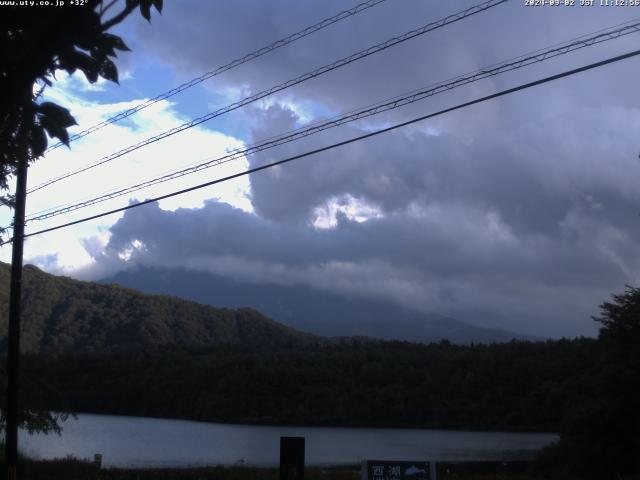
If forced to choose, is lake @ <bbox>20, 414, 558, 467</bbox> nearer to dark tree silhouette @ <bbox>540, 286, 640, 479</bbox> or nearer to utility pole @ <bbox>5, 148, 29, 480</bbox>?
dark tree silhouette @ <bbox>540, 286, 640, 479</bbox>

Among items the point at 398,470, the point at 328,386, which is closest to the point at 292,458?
the point at 398,470

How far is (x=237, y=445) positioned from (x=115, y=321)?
2913 inches

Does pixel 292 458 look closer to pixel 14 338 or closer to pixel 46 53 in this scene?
pixel 46 53

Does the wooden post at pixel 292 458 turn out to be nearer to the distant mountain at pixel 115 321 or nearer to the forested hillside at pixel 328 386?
the forested hillside at pixel 328 386

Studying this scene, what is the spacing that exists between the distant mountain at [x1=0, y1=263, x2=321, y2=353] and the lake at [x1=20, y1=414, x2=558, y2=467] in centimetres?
2933

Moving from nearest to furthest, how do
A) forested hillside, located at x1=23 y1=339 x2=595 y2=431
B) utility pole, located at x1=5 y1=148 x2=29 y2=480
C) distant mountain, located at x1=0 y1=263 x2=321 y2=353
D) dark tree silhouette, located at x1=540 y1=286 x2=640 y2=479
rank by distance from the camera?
utility pole, located at x1=5 y1=148 x2=29 y2=480 → dark tree silhouette, located at x1=540 y1=286 x2=640 y2=479 → forested hillside, located at x1=23 y1=339 x2=595 y2=431 → distant mountain, located at x1=0 y1=263 x2=321 y2=353

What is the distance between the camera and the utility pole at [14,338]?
1725 centimetres

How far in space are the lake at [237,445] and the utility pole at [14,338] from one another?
1897cm

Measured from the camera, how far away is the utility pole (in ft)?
56.6

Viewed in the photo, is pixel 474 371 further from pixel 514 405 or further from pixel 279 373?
pixel 279 373

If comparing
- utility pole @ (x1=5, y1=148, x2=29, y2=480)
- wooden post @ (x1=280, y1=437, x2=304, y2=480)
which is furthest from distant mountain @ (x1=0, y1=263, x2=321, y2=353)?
wooden post @ (x1=280, y1=437, x2=304, y2=480)

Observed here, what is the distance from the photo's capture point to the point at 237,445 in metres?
55.8

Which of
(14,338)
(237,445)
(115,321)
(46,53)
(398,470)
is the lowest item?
(237,445)

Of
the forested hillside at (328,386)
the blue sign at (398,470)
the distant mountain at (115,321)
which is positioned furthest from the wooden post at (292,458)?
the distant mountain at (115,321)
